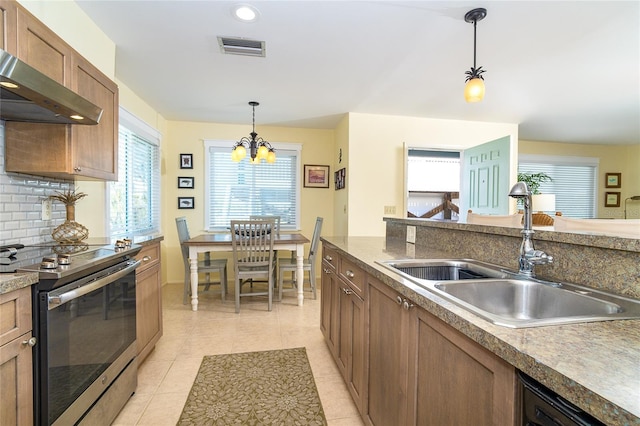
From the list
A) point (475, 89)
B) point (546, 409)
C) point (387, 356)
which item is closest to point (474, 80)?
point (475, 89)

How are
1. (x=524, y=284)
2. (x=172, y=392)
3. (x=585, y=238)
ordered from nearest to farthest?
(x=585, y=238) → (x=524, y=284) → (x=172, y=392)

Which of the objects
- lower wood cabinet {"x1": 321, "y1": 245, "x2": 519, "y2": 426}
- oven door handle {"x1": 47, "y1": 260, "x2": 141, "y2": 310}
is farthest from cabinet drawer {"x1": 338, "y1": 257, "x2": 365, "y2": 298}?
oven door handle {"x1": 47, "y1": 260, "x2": 141, "y2": 310}

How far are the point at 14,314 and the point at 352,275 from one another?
1.38m

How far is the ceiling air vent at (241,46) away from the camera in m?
2.28

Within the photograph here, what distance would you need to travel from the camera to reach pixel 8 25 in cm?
125

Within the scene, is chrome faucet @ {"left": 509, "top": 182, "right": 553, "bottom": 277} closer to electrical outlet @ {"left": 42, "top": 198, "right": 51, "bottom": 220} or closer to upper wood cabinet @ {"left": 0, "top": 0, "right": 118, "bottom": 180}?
upper wood cabinet @ {"left": 0, "top": 0, "right": 118, "bottom": 180}

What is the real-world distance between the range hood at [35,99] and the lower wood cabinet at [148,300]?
92cm

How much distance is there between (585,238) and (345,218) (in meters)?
3.18

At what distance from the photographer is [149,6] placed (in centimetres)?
190

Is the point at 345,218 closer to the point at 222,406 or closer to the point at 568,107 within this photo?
the point at 222,406

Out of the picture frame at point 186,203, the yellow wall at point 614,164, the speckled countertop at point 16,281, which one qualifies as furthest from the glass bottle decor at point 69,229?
the yellow wall at point 614,164

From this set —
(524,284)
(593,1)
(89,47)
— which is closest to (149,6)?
(89,47)

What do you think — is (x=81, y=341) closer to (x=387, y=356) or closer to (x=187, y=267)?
(x=387, y=356)

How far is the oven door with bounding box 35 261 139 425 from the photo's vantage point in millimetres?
1085
